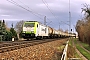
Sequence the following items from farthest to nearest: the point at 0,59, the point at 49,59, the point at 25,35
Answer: the point at 25,35 < the point at 49,59 < the point at 0,59

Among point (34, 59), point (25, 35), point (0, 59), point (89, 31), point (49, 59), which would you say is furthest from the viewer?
point (89, 31)

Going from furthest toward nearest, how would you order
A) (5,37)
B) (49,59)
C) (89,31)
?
(89,31) → (5,37) → (49,59)

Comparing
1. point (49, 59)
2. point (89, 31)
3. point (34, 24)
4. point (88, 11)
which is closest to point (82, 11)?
point (88, 11)

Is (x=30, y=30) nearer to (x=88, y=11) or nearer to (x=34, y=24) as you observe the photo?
(x=34, y=24)

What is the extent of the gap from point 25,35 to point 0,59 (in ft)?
99.7

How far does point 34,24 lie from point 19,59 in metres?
31.1

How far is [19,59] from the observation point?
13.9m

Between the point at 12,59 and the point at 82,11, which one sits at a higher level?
the point at 82,11

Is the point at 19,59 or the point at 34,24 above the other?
the point at 34,24

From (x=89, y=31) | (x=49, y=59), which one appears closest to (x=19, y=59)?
(x=49, y=59)

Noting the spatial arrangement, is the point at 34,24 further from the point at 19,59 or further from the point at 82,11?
the point at 19,59

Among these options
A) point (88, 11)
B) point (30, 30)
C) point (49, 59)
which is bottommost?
point (49, 59)

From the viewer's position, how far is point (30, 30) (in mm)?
44094

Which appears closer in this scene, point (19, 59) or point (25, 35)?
point (19, 59)
